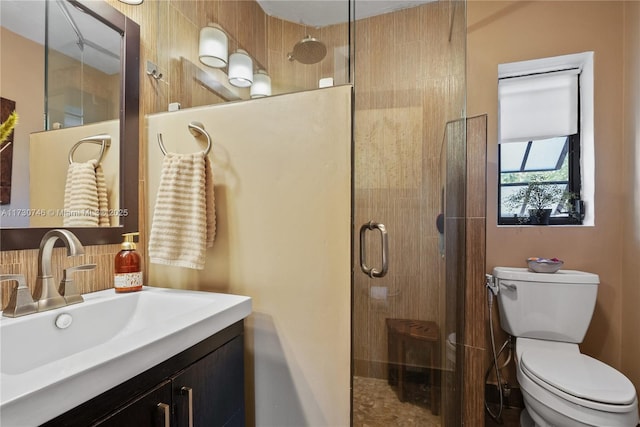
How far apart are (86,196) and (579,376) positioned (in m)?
1.97

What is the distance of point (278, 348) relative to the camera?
1.00m

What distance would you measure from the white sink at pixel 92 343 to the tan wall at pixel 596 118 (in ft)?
5.61

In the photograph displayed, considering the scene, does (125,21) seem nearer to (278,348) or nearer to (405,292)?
(278,348)

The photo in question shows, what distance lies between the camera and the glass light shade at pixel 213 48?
1251mm

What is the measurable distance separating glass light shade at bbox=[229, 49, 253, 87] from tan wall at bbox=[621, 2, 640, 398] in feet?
6.19

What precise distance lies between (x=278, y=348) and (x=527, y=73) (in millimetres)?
2171

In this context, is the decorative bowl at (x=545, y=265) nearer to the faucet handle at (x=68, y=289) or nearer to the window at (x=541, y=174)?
the window at (x=541, y=174)

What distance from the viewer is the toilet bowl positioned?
1022 mm

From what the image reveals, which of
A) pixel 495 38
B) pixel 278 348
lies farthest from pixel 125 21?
pixel 495 38

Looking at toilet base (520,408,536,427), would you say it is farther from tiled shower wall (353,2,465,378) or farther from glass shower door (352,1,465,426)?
tiled shower wall (353,2,465,378)

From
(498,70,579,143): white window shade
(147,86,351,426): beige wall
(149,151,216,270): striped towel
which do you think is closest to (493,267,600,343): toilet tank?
(498,70,579,143): white window shade

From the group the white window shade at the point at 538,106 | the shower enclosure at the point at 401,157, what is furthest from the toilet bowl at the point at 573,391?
the white window shade at the point at 538,106

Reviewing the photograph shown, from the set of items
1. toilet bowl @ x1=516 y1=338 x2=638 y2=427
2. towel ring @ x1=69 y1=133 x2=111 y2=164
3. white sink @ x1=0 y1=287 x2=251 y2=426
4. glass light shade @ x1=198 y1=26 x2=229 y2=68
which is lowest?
toilet bowl @ x1=516 y1=338 x2=638 y2=427

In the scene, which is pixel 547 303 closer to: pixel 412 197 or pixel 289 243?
pixel 412 197
